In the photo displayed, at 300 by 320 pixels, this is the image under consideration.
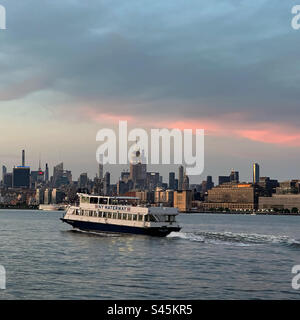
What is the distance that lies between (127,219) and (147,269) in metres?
33.7

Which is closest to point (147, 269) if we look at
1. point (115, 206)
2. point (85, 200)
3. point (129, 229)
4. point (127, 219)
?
point (129, 229)

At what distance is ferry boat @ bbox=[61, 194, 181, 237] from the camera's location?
267ft

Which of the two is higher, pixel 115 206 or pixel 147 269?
pixel 115 206

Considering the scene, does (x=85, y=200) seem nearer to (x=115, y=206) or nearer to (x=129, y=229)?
(x=115, y=206)

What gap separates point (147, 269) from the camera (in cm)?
A: 4922

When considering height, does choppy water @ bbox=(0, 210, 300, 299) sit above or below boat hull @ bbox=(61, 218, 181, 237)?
below

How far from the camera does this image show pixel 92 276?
4409 cm

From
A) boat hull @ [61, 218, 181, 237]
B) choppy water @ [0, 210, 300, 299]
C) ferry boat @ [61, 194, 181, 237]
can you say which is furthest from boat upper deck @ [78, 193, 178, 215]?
choppy water @ [0, 210, 300, 299]

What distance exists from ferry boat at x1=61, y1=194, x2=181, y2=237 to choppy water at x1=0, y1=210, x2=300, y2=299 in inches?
124

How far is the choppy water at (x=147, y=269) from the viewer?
3725 cm

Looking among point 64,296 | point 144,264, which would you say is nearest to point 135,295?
point 64,296

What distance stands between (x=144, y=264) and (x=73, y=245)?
20873mm

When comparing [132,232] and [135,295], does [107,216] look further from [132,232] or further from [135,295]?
[135,295]

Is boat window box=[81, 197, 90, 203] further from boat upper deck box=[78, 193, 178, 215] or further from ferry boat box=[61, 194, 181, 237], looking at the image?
ferry boat box=[61, 194, 181, 237]
